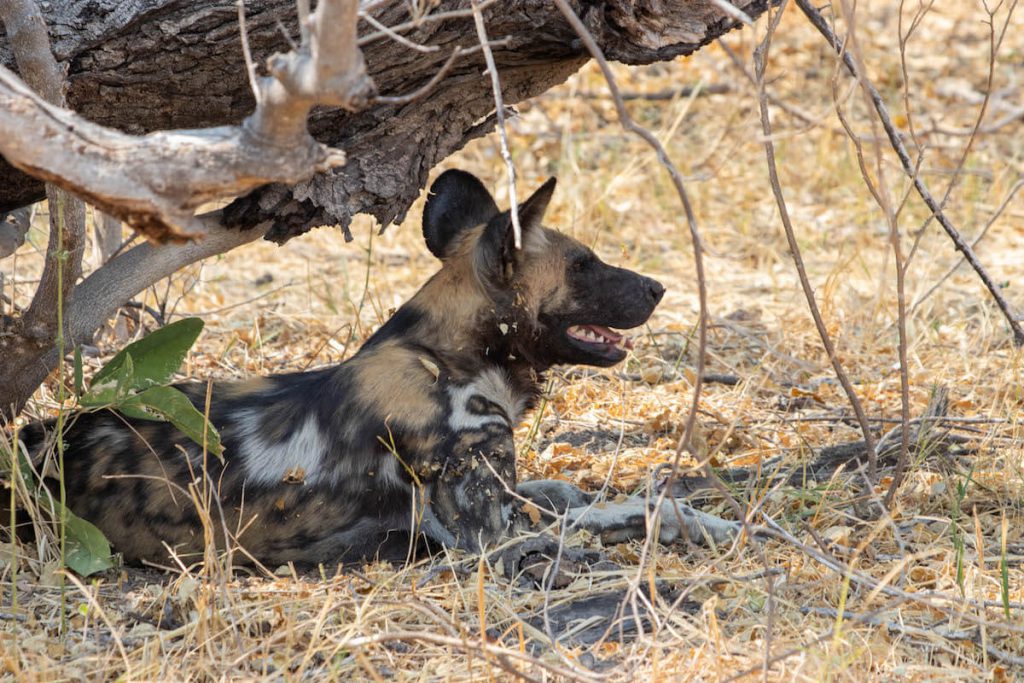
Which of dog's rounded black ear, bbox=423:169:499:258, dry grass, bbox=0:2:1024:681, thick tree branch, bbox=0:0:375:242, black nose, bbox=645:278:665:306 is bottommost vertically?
dry grass, bbox=0:2:1024:681

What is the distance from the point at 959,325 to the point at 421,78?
3030 mm

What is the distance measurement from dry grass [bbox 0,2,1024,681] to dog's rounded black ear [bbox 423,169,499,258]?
2.19 feet

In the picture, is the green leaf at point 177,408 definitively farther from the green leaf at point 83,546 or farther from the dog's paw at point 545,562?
the dog's paw at point 545,562

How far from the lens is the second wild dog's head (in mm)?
3707

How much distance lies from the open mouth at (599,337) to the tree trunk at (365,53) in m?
0.67

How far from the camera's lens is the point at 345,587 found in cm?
308

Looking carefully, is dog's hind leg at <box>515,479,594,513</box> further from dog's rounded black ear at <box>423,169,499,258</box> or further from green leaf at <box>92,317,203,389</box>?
green leaf at <box>92,317,203,389</box>

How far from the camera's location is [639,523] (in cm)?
352

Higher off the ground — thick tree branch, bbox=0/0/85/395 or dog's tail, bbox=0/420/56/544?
thick tree branch, bbox=0/0/85/395

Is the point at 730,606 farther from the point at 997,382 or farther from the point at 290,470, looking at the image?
the point at 997,382

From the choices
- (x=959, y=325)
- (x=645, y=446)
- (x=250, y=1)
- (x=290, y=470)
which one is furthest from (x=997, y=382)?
(x=250, y=1)

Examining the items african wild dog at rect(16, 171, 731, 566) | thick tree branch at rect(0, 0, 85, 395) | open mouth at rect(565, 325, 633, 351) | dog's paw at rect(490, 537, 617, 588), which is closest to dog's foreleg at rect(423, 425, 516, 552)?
african wild dog at rect(16, 171, 731, 566)

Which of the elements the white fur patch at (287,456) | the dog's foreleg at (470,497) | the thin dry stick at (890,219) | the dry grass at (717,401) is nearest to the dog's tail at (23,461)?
the dry grass at (717,401)

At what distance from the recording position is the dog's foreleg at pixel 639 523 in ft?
11.4
